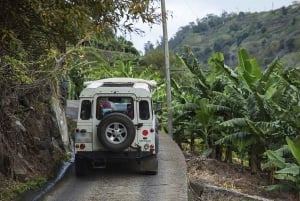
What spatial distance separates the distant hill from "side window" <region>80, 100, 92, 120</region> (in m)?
62.2

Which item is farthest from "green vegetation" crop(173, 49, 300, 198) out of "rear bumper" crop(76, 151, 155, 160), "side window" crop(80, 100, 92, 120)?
"side window" crop(80, 100, 92, 120)

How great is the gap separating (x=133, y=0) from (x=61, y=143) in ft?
27.5

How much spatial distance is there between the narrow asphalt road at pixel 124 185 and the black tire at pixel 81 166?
12cm

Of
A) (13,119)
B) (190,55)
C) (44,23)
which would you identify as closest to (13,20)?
(44,23)

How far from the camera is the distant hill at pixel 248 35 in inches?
3307

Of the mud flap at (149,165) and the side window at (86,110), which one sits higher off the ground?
the side window at (86,110)

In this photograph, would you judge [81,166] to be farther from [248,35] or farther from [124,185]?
[248,35]

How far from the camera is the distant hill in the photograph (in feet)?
276

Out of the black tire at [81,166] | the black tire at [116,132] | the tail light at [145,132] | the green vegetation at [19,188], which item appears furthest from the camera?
the black tire at [81,166]

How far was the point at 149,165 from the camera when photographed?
1094 centimetres

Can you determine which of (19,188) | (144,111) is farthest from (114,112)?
(19,188)

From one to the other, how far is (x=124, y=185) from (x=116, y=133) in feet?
3.43

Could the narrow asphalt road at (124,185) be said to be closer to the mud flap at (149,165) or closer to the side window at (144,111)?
the mud flap at (149,165)

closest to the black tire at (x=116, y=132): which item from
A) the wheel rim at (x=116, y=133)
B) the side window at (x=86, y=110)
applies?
the wheel rim at (x=116, y=133)
